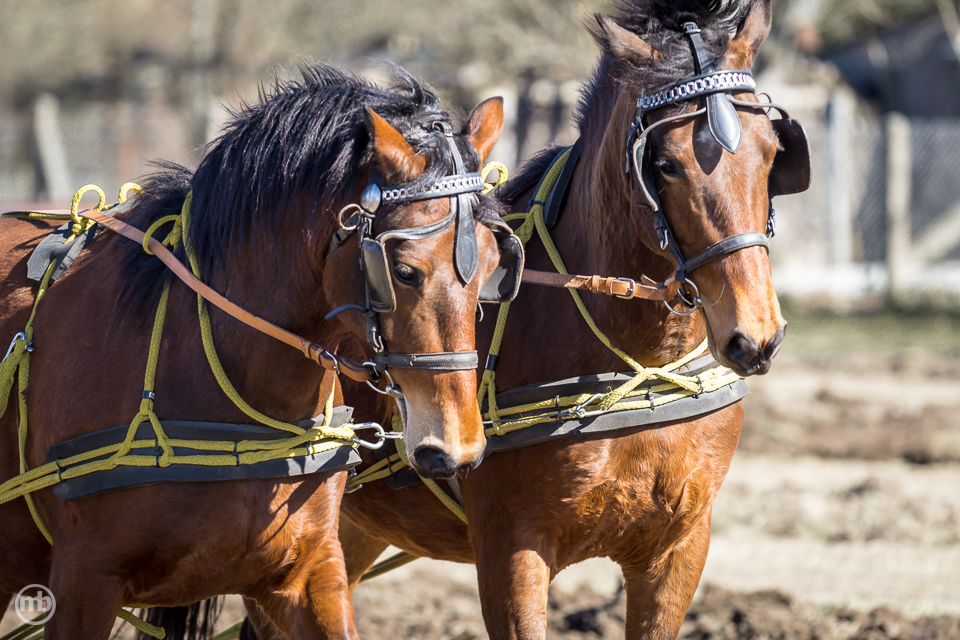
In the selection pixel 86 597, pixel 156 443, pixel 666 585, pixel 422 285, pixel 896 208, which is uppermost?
pixel 422 285

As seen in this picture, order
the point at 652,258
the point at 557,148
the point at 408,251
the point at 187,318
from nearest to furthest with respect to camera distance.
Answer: the point at 408,251 < the point at 187,318 < the point at 652,258 < the point at 557,148

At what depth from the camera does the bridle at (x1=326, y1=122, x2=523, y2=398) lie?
2.12 meters

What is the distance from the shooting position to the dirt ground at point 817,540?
4.18m

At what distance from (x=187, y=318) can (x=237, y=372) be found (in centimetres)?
20

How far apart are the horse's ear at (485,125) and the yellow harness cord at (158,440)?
→ 749 millimetres

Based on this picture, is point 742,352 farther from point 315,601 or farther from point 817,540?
point 817,540

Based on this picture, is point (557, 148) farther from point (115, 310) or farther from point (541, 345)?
point (115, 310)

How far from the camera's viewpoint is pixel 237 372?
2.41m

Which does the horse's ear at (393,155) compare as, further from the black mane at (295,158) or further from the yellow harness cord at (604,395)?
the yellow harness cord at (604,395)

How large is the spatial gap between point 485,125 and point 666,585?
1482mm

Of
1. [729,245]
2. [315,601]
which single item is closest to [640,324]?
[729,245]

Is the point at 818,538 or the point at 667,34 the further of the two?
the point at 818,538

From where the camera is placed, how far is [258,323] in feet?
7.64

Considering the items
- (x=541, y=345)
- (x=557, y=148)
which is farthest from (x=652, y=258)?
(x=557, y=148)
